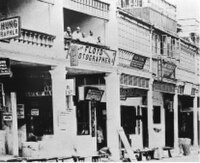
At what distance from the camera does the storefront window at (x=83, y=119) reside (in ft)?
61.6

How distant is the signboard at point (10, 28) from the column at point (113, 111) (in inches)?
266

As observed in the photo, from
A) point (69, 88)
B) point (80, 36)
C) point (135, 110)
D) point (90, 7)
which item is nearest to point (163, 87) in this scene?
point (135, 110)

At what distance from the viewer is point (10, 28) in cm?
1192

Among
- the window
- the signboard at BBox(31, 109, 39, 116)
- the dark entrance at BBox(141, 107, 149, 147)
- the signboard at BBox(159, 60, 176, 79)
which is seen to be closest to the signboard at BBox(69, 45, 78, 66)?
the signboard at BBox(31, 109, 39, 116)

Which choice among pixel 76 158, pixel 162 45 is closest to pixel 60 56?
→ pixel 76 158

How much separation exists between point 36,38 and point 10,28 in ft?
6.55

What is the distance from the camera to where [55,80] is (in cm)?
1472

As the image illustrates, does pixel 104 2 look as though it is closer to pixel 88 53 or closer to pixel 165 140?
pixel 88 53

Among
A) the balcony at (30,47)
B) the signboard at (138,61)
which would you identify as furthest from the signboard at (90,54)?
the signboard at (138,61)

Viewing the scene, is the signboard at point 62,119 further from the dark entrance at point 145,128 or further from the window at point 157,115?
the window at point 157,115

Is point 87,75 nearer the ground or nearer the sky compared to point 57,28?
nearer the ground

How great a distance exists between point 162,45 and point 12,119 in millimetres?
10604

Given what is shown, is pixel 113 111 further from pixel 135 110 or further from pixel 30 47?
pixel 30 47

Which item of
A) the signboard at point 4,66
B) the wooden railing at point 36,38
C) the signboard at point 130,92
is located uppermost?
the wooden railing at point 36,38
